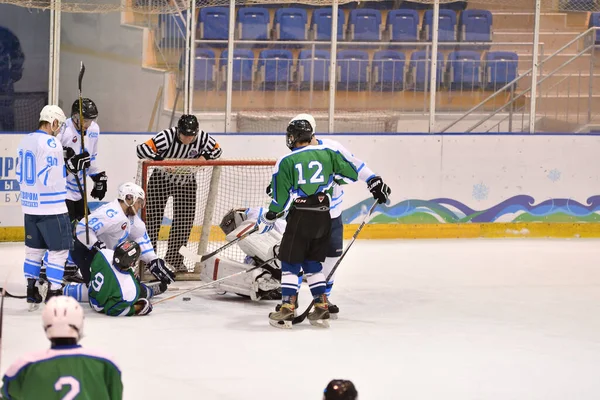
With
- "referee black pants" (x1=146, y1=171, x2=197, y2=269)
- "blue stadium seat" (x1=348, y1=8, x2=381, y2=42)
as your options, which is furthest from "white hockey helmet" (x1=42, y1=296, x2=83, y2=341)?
"blue stadium seat" (x1=348, y1=8, x2=381, y2=42)

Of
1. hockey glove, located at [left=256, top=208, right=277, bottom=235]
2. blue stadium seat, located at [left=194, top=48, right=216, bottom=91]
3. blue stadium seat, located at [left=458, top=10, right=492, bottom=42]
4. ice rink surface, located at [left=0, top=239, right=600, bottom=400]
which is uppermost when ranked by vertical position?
blue stadium seat, located at [left=458, top=10, right=492, bottom=42]

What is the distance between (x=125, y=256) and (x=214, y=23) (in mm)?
3080

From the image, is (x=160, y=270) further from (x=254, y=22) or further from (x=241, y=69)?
(x=254, y=22)

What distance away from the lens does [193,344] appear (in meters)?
4.93

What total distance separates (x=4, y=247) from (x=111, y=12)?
6.51ft

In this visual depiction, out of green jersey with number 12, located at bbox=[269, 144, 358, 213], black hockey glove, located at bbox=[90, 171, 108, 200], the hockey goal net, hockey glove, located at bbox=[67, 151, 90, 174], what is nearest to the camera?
green jersey with number 12, located at bbox=[269, 144, 358, 213]

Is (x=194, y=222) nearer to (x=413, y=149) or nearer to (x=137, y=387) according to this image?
(x=413, y=149)

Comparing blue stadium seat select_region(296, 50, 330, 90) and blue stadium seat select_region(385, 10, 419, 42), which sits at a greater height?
blue stadium seat select_region(385, 10, 419, 42)

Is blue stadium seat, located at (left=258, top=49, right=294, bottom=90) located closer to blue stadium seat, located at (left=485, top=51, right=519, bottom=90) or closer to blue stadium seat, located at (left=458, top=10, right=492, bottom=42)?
blue stadium seat, located at (left=458, top=10, right=492, bottom=42)

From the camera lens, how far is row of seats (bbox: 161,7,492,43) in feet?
26.9

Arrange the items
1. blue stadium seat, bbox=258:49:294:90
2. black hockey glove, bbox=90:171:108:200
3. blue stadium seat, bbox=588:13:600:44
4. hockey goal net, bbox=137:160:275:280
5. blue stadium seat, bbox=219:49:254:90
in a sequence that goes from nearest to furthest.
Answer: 1. black hockey glove, bbox=90:171:108:200
2. hockey goal net, bbox=137:160:275:280
3. blue stadium seat, bbox=219:49:254:90
4. blue stadium seat, bbox=258:49:294:90
5. blue stadium seat, bbox=588:13:600:44

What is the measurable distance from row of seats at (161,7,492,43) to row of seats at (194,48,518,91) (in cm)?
12

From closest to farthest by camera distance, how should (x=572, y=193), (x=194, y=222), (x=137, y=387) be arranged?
(x=137, y=387) < (x=194, y=222) < (x=572, y=193)

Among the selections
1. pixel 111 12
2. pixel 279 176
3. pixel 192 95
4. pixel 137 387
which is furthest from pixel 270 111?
pixel 137 387
